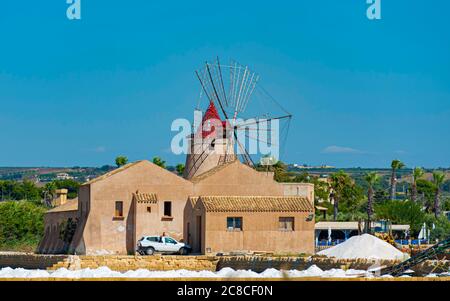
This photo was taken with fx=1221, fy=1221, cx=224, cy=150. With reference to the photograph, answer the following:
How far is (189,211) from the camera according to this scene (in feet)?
156

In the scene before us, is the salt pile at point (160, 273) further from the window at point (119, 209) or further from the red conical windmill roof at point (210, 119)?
the red conical windmill roof at point (210, 119)

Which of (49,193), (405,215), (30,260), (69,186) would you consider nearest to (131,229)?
(30,260)

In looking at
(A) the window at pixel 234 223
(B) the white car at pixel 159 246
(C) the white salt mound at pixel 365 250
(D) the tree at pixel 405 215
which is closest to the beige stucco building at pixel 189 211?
(A) the window at pixel 234 223

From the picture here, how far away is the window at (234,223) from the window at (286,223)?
157 cm

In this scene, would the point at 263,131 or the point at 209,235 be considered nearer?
the point at 209,235

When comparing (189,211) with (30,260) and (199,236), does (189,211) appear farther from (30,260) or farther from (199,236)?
(30,260)

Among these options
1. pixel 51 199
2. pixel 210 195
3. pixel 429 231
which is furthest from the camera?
pixel 51 199

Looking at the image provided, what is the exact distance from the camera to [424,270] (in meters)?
36.9

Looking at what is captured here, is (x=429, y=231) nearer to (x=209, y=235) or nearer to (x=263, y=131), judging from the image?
(x=263, y=131)

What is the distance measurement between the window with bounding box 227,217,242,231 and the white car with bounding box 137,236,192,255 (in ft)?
5.82

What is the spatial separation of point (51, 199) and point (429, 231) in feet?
149

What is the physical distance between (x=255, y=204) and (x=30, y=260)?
31.0 feet
